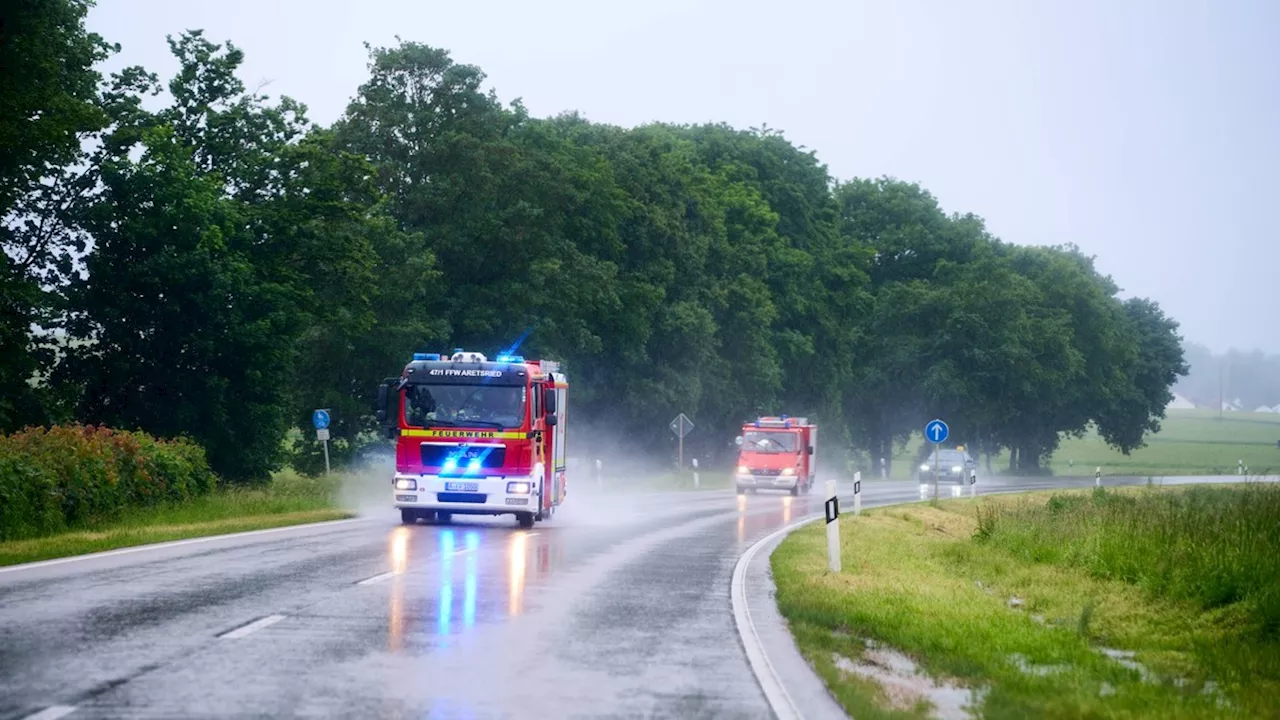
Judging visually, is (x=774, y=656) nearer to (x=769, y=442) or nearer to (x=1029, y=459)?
(x=769, y=442)

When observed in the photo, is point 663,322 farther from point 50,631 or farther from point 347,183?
point 50,631

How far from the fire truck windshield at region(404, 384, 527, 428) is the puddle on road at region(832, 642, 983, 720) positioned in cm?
1638

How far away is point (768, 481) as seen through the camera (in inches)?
2240

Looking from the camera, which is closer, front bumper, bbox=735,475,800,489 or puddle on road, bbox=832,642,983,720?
puddle on road, bbox=832,642,983,720

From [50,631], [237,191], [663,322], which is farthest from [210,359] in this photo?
[50,631]

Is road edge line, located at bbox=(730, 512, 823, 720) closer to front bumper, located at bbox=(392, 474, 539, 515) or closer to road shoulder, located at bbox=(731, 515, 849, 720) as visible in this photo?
road shoulder, located at bbox=(731, 515, 849, 720)

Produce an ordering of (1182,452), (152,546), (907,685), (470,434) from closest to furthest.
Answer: (907,685) → (152,546) → (470,434) → (1182,452)

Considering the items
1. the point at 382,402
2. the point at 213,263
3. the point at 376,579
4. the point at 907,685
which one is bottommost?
the point at 907,685

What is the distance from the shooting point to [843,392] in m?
92.6

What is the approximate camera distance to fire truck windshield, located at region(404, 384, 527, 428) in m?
29.0

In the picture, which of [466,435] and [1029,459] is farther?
[1029,459]

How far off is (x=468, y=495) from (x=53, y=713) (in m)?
20.4

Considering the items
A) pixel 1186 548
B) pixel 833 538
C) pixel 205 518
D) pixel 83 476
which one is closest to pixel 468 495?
pixel 205 518

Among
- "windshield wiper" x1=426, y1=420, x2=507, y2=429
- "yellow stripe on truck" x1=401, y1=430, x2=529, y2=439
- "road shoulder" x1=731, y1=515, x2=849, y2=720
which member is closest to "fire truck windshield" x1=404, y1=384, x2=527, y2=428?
"windshield wiper" x1=426, y1=420, x2=507, y2=429
